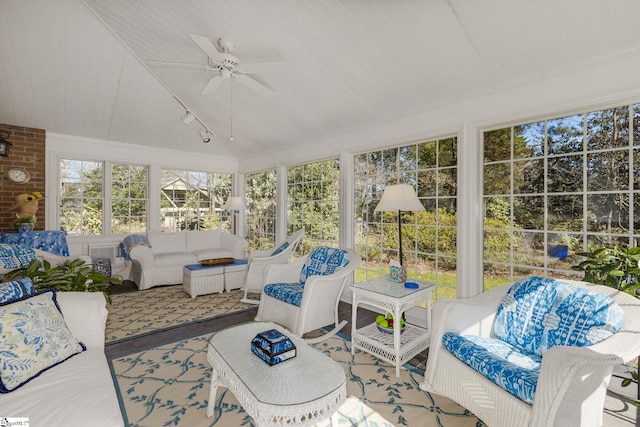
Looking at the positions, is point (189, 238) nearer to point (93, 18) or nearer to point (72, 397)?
point (93, 18)

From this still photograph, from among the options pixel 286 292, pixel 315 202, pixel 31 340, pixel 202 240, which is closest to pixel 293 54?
pixel 315 202

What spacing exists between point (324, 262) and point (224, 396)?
154cm

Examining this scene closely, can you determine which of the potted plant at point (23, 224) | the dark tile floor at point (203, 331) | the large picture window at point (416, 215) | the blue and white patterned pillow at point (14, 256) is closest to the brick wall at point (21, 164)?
the potted plant at point (23, 224)

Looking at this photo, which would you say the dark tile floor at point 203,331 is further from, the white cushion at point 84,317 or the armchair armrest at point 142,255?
the armchair armrest at point 142,255

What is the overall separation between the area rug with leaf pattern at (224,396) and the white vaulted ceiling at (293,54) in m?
2.72

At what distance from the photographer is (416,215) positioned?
366cm

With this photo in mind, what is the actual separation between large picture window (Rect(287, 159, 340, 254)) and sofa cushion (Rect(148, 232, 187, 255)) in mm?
1999

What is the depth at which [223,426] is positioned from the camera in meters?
1.75

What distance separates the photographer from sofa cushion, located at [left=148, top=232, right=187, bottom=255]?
5.16m

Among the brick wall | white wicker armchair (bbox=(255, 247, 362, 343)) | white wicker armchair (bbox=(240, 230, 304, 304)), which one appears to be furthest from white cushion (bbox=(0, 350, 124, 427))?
the brick wall

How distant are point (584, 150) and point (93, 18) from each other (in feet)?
16.7

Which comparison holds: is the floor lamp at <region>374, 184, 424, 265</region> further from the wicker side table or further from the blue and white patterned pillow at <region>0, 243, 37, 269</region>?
the blue and white patterned pillow at <region>0, 243, 37, 269</region>

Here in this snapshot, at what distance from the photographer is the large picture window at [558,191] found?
2.32 m

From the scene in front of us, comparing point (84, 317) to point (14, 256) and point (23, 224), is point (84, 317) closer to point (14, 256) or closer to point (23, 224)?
point (14, 256)
